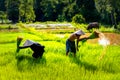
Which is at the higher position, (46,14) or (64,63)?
(64,63)

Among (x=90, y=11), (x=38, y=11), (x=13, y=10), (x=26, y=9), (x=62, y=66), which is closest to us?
(x=62, y=66)

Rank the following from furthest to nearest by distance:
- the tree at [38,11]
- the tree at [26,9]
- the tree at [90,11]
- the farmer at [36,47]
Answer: the tree at [38,11], the tree at [26,9], the tree at [90,11], the farmer at [36,47]

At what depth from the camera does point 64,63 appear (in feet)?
23.3

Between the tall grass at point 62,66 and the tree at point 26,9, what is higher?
the tall grass at point 62,66

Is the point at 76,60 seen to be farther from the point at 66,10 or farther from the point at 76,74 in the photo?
the point at 66,10

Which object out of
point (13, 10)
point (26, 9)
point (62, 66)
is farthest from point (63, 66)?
point (13, 10)

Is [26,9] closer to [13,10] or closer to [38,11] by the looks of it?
[13,10]

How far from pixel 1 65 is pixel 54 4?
150 feet

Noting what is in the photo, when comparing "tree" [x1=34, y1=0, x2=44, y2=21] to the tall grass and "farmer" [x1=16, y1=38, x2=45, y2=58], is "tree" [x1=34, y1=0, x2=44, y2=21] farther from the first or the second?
"farmer" [x1=16, y1=38, x2=45, y2=58]

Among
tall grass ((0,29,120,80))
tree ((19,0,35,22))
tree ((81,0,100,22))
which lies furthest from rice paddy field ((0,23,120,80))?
tree ((19,0,35,22))

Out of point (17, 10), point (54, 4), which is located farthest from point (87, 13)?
point (17, 10)

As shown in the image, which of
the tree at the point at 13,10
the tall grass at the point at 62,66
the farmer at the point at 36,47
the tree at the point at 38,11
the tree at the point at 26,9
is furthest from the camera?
the tree at the point at 38,11

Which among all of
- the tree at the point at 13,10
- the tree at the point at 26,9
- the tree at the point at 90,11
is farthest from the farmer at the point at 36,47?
the tree at the point at 13,10

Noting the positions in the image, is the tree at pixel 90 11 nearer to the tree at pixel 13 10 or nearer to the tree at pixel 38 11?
the tree at pixel 38 11
